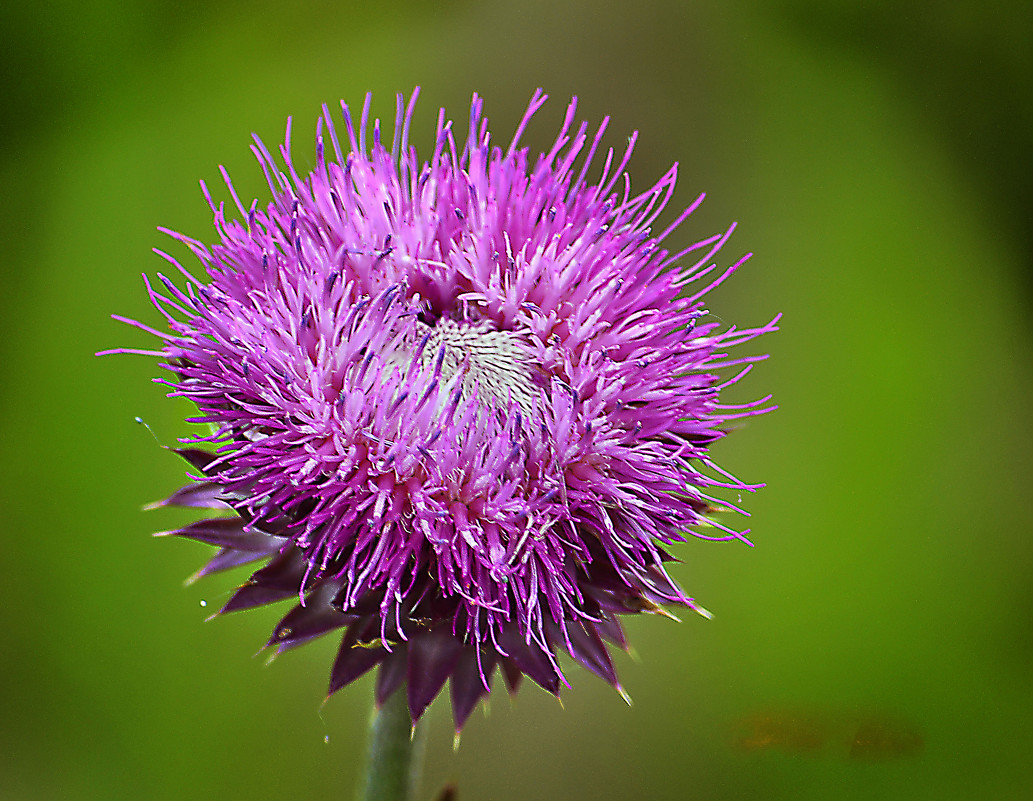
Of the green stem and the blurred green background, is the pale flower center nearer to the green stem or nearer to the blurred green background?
the green stem

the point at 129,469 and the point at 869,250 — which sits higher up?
the point at 869,250

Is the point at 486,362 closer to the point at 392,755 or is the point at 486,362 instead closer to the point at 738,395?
the point at 392,755

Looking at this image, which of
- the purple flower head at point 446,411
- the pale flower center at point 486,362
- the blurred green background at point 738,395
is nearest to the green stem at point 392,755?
the purple flower head at point 446,411

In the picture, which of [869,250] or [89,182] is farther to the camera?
[869,250]

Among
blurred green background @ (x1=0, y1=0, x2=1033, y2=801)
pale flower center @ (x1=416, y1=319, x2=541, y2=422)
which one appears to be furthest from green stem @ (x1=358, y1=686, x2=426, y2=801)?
blurred green background @ (x1=0, y1=0, x2=1033, y2=801)

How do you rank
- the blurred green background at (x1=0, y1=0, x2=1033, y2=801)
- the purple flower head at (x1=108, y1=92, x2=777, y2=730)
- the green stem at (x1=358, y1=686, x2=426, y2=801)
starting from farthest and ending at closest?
the blurred green background at (x1=0, y1=0, x2=1033, y2=801), the green stem at (x1=358, y1=686, x2=426, y2=801), the purple flower head at (x1=108, y1=92, x2=777, y2=730)

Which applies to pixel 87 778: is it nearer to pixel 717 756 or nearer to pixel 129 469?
pixel 129 469

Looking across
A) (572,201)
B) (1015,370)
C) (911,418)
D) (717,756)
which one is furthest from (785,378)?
(572,201)

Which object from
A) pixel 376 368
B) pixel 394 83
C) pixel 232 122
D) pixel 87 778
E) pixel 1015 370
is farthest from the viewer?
pixel 1015 370
